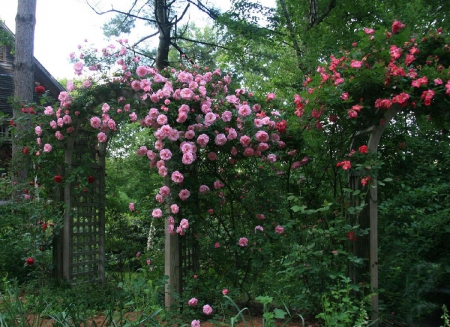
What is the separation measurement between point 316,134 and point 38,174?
9.83ft

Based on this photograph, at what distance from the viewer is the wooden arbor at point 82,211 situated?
15.0ft

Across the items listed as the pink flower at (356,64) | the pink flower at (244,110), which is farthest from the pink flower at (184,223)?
the pink flower at (356,64)

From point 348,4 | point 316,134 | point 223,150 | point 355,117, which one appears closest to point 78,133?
point 223,150

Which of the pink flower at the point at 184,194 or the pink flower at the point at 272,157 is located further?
the pink flower at the point at 272,157

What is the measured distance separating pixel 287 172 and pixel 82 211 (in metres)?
2.31

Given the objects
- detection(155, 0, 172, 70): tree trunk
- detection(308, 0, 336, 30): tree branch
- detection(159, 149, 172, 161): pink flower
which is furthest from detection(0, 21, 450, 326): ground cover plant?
detection(155, 0, 172, 70): tree trunk

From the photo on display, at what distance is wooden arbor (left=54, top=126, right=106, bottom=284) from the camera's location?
4574mm

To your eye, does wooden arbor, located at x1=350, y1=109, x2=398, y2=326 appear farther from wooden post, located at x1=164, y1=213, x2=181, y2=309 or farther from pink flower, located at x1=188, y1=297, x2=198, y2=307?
wooden post, located at x1=164, y1=213, x2=181, y2=309

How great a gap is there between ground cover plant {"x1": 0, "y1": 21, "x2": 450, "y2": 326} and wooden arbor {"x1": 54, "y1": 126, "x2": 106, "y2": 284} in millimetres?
120

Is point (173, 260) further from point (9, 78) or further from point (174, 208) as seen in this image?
point (9, 78)

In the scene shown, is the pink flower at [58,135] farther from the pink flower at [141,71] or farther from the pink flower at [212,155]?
the pink flower at [212,155]

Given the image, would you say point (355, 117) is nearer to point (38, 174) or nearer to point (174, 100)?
point (174, 100)

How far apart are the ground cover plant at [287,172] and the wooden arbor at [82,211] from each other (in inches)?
4.7

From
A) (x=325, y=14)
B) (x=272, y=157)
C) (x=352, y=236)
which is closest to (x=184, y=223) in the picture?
(x=272, y=157)
